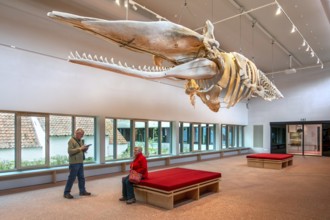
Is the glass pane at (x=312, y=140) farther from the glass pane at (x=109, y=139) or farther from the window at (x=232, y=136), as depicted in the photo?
the glass pane at (x=109, y=139)

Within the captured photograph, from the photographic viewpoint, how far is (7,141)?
682 centimetres

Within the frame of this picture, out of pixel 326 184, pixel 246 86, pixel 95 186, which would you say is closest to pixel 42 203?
pixel 95 186

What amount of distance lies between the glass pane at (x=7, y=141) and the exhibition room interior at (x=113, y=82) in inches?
0.9

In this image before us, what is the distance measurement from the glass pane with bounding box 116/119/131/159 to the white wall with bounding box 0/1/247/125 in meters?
0.43

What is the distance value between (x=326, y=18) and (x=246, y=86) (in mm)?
5809

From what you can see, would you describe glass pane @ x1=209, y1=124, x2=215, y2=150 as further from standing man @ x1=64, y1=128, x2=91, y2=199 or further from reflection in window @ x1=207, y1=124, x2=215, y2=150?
standing man @ x1=64, y1=128, x2=91, y2=199

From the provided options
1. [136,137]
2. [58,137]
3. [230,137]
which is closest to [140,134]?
[136,137]

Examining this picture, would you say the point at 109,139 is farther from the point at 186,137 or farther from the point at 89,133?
the point at 186,137

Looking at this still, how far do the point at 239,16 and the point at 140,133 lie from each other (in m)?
5.66

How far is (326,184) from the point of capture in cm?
741

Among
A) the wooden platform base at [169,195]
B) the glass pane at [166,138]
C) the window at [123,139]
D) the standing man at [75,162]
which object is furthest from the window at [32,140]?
the glass pane at [166,138]

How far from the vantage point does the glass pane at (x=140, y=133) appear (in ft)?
33.9

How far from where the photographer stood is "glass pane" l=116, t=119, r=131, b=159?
9.64 m

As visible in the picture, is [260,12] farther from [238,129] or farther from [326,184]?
[238,129]
